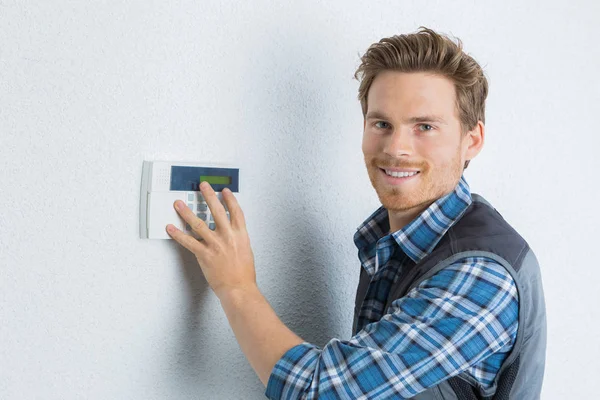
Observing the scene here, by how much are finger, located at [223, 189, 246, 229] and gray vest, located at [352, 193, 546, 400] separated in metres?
0.28

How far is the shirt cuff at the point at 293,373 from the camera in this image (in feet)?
2.81

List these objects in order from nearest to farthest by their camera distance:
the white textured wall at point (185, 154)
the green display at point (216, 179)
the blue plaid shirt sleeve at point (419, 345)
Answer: the blue plaid shirt sleeve at point (419, 345) < the white textured wall at point (185, 154) < the green display at point (216, 179)

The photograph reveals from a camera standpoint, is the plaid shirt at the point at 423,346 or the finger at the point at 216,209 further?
the finger at the point at 216,209

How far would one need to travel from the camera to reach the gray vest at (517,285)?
91 cm

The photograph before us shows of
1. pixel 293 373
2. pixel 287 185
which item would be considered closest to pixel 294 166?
pixel 287 185

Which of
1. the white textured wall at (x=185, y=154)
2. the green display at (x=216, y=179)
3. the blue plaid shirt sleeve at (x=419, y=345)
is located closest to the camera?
the blue plaid shirt sleeve at (x=419, y=345)

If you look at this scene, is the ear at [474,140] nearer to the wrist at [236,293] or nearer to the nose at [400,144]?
the nose at [400,144]

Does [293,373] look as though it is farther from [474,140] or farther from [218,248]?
[474,140]

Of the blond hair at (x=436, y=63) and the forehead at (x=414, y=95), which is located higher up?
the blond hair at (x=436, y=63)

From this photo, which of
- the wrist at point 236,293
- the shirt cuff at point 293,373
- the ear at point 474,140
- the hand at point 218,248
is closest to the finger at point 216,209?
the hand at point 218,248

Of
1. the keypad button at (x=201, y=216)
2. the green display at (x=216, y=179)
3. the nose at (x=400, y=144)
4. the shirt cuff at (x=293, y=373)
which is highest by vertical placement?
the nose at (x=400, y=144)

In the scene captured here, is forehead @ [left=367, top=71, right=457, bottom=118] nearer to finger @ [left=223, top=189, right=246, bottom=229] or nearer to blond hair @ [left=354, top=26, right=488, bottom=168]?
blond hair @ [left=354, top=26, right=488, bottom=168]

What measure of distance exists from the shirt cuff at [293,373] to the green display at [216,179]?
1.05 feet

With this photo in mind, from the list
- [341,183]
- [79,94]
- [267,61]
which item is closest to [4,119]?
[79,94]
